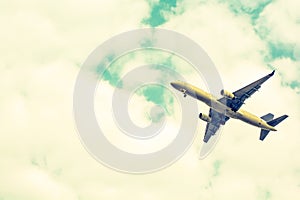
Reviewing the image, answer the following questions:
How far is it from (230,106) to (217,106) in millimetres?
4838

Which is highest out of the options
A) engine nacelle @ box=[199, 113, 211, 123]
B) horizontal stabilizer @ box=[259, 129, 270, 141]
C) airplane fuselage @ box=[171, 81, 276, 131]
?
engine nacelle @ box=[199, 113, 211, 123]

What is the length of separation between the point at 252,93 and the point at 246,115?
697cm

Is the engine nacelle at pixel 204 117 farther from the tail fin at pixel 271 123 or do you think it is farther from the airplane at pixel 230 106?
the tail fin at pixel 271 123

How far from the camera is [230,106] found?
10912 cm

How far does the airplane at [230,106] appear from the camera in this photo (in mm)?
101875

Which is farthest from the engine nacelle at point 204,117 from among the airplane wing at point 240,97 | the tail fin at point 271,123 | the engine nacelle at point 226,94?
the tail fin at point 271,123

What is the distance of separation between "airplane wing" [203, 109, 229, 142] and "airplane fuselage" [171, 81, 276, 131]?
869 cm

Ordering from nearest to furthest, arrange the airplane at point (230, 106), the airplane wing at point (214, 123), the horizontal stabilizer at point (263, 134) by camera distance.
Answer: the airplane at point (230, 106) → the horizontal stabilizer at point (263, 134) → the airplane wing at point (214, 123)

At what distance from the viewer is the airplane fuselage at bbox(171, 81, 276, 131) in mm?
101500

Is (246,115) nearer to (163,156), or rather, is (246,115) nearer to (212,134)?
(212,134)

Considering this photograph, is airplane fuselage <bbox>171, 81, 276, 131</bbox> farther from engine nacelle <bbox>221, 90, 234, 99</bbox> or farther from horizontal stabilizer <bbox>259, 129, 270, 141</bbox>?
horizontal stabilizer <bbox>259, 129, 270, 141</bbox>

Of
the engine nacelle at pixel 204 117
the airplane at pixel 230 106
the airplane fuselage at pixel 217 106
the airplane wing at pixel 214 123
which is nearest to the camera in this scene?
the airplane fuselage at pixel 217 106

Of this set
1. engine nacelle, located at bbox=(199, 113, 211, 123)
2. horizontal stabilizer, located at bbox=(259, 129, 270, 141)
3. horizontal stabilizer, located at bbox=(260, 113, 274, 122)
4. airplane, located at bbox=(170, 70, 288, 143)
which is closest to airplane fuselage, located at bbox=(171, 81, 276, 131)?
airplane, located at bbox=(170, 70, 288, 143)

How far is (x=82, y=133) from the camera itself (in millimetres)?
93688
